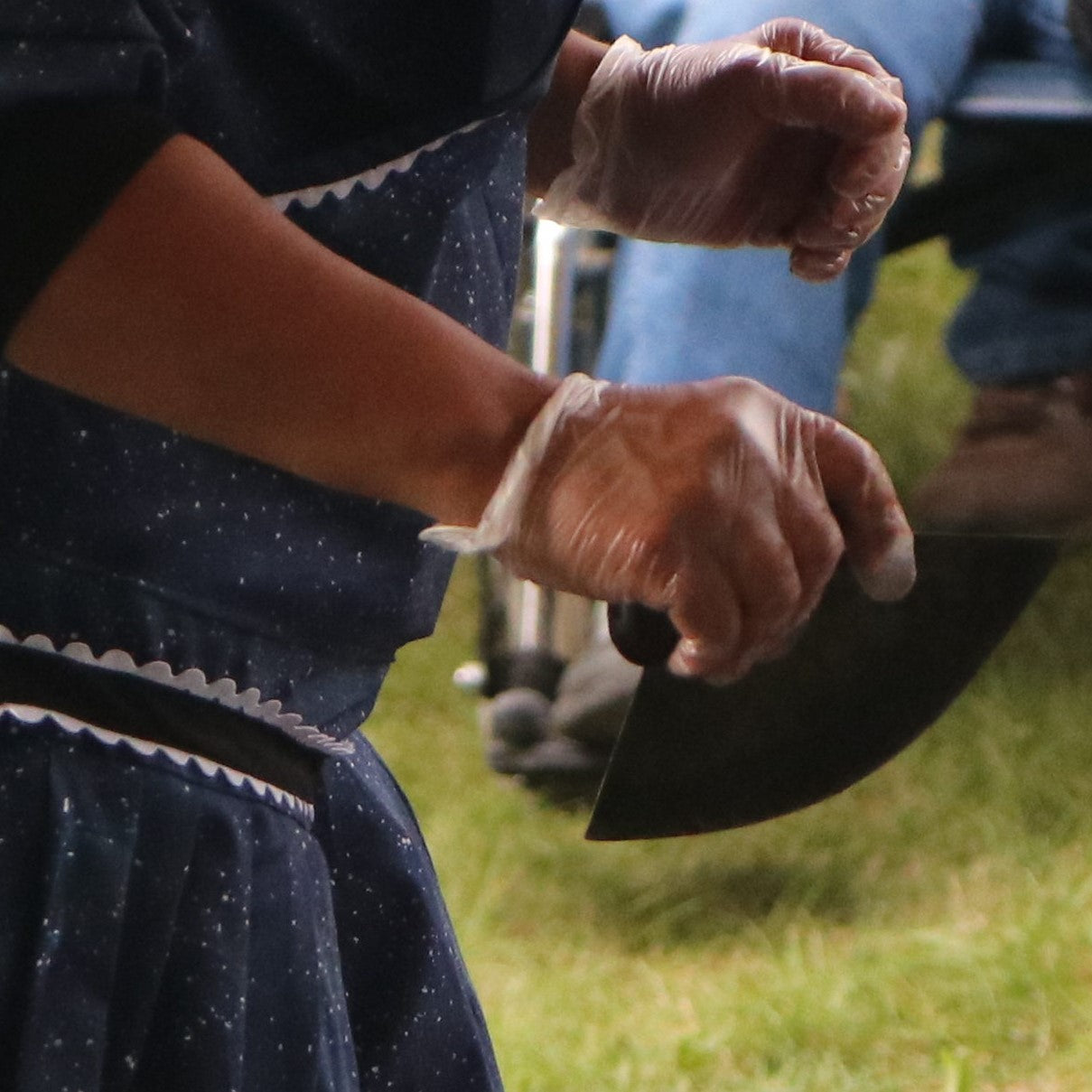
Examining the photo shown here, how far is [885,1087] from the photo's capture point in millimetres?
1207

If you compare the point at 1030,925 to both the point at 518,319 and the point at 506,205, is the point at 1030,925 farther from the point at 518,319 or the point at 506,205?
the point at 518,319

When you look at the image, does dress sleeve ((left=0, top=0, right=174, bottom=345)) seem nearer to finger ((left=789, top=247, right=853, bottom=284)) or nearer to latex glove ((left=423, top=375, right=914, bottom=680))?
latex glove ((left=423, top=375, right=914, bottom=680))

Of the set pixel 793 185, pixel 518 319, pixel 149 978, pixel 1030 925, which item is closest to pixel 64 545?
pixel 149 978

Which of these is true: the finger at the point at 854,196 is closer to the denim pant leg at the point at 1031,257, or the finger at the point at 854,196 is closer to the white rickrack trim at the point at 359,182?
the white rickrack trim at the point at 359,182

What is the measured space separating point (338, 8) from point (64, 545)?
0.60 ft

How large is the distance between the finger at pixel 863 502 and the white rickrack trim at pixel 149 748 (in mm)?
216

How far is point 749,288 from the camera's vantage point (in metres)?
1.79

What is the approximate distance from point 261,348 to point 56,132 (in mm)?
76

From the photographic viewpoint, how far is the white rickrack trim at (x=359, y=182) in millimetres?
542

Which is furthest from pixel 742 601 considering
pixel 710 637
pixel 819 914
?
pixel 819 914

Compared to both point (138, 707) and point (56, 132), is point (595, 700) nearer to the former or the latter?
point (138, 707)

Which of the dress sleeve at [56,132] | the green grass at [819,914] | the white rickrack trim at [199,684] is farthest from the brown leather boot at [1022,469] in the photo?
the dress sleeve at [56,132]

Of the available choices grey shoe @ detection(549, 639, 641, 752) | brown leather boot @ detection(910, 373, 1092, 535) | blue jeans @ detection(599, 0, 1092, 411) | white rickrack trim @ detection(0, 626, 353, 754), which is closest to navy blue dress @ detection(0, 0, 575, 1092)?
white rickrack trim @ detection(0, 626, 353, 754)

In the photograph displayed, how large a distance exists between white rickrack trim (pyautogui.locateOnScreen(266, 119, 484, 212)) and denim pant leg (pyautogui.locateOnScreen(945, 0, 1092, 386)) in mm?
1568
